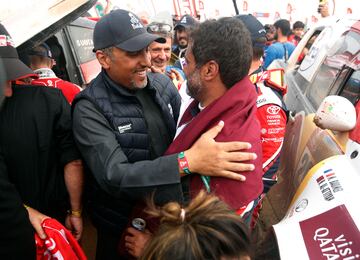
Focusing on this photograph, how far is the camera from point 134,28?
1738 millimetres

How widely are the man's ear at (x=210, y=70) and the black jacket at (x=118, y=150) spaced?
400mm

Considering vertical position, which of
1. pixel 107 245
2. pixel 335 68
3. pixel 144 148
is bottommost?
pixel 107 245

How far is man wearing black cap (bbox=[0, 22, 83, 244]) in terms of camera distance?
1.70 m

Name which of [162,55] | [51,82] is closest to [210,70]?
[51,82]

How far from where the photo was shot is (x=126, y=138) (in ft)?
5.51

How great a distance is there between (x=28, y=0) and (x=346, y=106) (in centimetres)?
225

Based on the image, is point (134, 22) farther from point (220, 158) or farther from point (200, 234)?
point (200, 234)

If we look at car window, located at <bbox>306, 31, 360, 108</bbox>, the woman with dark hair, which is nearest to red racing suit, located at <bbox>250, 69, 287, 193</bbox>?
car window, located at <bbox>306, 31, 360, 108</bbox>

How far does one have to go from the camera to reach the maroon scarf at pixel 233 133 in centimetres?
127

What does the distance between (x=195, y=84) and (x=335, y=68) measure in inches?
76.7

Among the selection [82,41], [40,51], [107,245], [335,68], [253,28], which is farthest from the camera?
[82,41]

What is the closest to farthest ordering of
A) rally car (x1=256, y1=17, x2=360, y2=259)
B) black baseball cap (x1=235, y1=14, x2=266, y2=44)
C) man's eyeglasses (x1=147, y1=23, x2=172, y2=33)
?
1. rally car (x1=256, y1=17, x2=360, y2=259)
2. black baseball cap (x1=235, y1=14, x2=266, y2=44)
3. man's eyeglasses (x1=147, y1=23, x2=172, y2=33)

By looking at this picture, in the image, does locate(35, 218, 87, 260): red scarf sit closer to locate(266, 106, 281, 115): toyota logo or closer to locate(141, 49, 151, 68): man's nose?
locate(141, 49, 151, 68): man's nose

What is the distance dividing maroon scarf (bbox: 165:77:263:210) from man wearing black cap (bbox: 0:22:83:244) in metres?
0.72
